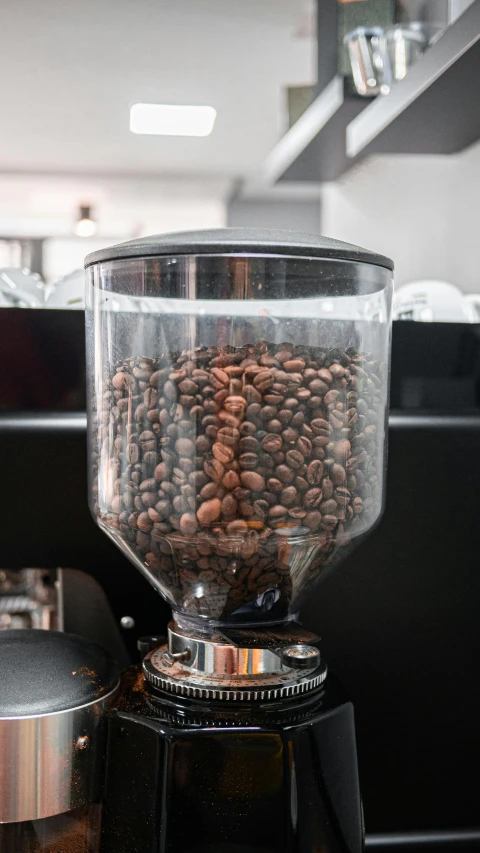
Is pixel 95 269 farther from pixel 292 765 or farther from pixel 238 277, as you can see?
pixel 292 765

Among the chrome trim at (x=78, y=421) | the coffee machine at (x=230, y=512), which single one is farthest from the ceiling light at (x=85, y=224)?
the coffee machine at (x=230, y=512)

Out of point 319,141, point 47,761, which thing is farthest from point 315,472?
point 319,141

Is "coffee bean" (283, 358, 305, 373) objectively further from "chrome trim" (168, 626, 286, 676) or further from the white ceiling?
the white ceiling

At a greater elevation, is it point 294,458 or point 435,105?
point 435,105

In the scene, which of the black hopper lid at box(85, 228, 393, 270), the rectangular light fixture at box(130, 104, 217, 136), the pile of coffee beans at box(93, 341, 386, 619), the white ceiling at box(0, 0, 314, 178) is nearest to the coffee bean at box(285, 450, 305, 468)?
the pile of coffee beans at box(93, 341, 386, 619)

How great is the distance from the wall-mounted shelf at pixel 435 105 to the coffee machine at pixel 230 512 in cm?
31

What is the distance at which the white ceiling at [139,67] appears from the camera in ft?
7.86

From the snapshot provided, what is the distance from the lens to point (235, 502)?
42cm

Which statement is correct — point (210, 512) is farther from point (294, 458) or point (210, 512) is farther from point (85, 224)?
point (85, 224)

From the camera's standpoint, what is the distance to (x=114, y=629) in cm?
62

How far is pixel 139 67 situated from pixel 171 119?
0.37m

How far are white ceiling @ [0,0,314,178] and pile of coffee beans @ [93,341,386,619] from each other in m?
2.26

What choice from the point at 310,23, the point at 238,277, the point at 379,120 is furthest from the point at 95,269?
the point at 310,23

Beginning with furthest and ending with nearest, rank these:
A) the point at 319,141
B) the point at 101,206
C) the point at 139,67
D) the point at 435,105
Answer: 1. the point at 101,206
2. the point at 139,67
3. the point at 319,141
4. the point at 435,105
